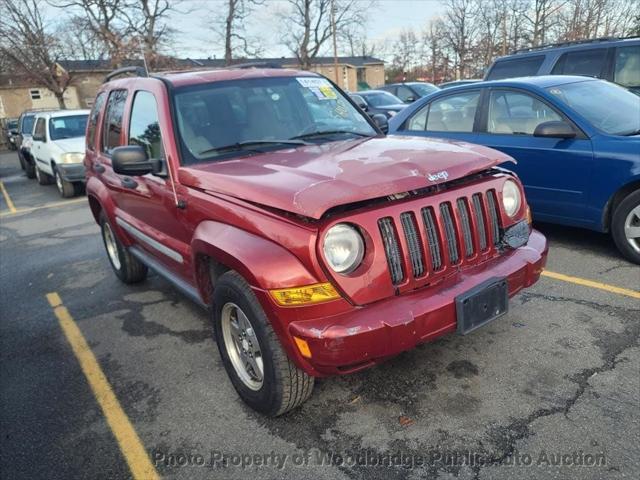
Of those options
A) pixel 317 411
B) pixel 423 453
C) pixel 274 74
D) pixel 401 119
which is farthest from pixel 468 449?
pixel 401 119

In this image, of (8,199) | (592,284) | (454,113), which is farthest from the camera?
(8,199)

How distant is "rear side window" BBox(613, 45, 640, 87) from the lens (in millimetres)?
7160

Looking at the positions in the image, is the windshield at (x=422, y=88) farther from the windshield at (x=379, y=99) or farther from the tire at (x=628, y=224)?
the tire at (x=628, y=224)

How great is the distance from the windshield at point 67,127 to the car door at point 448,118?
29.3 ft

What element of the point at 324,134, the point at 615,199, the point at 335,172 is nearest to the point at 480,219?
the point at 335,172

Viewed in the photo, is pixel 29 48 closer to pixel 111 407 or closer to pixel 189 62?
pixel 189 62

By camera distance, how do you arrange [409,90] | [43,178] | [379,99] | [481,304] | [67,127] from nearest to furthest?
[481,304] < [67,127] < [43,178] < [379,99] < [409,90]

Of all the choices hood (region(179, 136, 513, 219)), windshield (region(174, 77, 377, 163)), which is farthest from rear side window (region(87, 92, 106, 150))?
hood (region(179, 136, 513, 219))

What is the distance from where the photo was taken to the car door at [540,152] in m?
4.60

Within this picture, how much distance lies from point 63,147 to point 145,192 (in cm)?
882

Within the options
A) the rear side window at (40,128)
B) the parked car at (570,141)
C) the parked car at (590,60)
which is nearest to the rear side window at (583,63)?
the parked car at (590,60)

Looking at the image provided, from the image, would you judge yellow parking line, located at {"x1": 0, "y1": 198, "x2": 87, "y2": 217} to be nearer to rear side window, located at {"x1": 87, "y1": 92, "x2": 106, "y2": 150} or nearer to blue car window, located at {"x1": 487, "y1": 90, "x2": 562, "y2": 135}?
rear side window, located at {"x1": 87, "y1": 92, "x2": 106, "y2": 150}

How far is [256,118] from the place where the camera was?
350cm

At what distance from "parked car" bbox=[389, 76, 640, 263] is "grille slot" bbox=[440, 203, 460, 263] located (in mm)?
2547
